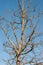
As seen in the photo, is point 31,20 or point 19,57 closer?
point 19,57

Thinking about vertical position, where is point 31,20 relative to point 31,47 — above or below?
above

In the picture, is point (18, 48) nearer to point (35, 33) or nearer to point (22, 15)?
point (35, 33)

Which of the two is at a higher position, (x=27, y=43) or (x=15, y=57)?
(x=27, y=43)

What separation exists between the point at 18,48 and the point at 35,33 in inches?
49.5

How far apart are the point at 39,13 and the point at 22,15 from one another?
3.21ft

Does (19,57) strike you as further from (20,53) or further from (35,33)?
(35,33)

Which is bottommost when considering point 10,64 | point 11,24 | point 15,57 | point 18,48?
point 10,64

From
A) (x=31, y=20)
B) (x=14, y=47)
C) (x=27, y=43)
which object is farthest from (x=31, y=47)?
(x=31, y=20)

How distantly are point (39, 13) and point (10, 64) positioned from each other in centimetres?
336

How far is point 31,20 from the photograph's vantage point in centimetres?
982

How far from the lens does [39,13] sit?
32.7ft

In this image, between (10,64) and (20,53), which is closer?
(20,53)

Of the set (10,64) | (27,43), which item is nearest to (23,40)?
(27,43)

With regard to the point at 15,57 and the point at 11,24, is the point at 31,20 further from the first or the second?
the point at 15,57
